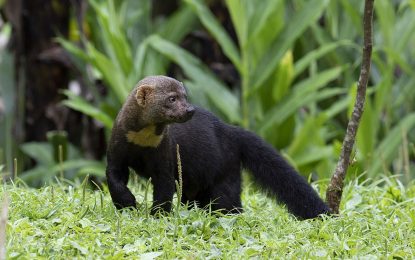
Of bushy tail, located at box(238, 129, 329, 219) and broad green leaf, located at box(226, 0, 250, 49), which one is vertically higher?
broad green leaf, located at box(226, 0, 250, 49)

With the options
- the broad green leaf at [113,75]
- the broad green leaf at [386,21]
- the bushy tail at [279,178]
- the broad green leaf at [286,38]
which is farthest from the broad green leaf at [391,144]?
the bushy tail at [279,178]

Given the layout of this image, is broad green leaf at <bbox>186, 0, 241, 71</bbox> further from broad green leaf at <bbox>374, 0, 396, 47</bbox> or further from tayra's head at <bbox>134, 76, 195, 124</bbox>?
tayra's head at <bbox>134, 76, 195, 124</bbox>

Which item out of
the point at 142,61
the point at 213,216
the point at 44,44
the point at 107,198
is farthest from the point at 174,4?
the point at 213,216

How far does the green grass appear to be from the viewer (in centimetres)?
407

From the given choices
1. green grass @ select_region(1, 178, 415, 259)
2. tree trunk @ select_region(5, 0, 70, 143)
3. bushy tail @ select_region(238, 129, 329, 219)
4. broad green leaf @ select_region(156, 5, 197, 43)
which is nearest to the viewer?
green grass @ select_region(1, 178, 415, 259)

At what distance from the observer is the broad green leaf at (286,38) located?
8219 mm

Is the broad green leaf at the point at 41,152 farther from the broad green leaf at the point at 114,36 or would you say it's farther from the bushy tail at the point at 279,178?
the bushy tail at the point at 279,178

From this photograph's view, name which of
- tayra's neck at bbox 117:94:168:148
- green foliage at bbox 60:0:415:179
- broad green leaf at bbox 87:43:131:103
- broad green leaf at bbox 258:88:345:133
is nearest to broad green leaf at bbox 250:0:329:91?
green foliage at bbox 60:0:415:179

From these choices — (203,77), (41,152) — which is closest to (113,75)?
(203,77)

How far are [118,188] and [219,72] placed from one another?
5.43 meters

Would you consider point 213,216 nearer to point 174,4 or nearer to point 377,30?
point 377,30

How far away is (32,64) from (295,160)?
3685 mm

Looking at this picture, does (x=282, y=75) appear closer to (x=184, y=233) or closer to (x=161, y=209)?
(x=161, y=209)

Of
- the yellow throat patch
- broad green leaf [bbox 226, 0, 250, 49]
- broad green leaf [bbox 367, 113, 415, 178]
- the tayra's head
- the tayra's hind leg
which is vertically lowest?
broad green leaf [bbox 367, 113, 415, 178]
